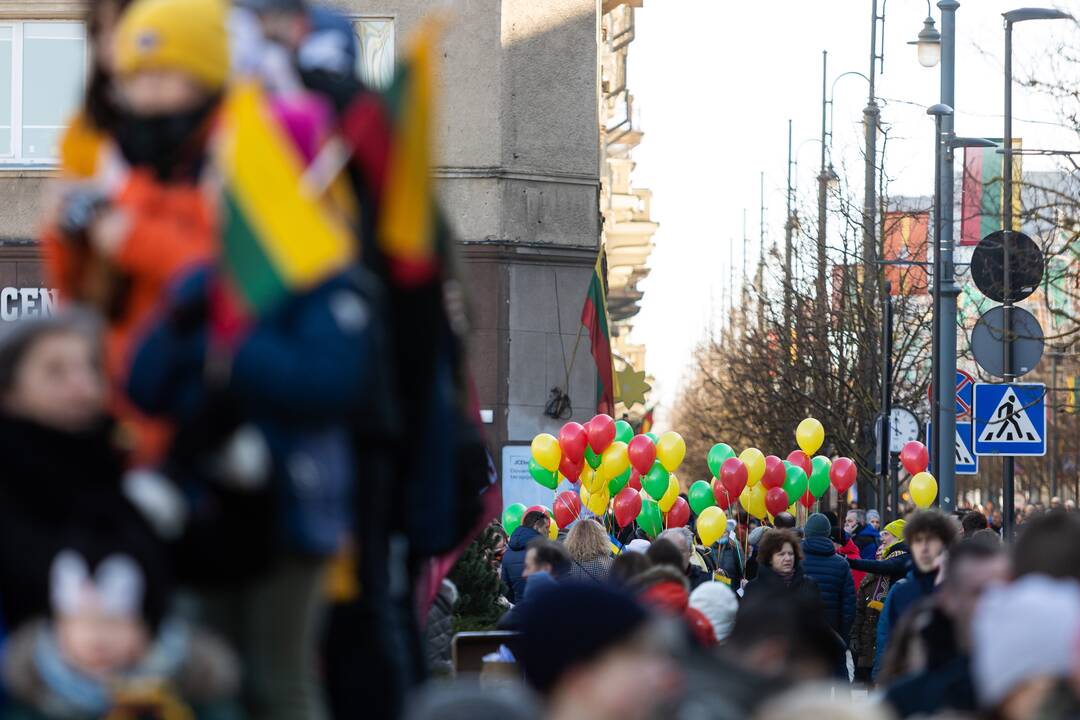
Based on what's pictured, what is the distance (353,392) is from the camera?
4.40m

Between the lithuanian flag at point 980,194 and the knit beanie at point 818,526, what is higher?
the lithuanian flag at point 980,194

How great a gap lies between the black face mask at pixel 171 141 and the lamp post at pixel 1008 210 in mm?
19013

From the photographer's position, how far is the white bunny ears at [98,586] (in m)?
4.25

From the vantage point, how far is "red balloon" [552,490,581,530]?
24484 mm

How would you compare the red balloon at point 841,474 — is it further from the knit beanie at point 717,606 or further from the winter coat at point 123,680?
the winter coat at point 123,680

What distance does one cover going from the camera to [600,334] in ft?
104

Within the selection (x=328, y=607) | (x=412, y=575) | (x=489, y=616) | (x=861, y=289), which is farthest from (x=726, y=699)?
(x=861, y=289)

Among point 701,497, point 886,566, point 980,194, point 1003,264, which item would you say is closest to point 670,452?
point 701,497

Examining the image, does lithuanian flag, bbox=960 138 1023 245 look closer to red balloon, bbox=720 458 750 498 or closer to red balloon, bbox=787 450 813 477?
red balloon, bbox=787 450 813 477

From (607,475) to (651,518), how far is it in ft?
3.92

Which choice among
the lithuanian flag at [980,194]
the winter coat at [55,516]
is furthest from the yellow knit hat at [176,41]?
the lithuanian flag at [980,194]

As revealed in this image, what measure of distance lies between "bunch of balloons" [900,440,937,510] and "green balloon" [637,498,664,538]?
2.91 m

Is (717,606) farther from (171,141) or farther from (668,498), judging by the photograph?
(668,498)

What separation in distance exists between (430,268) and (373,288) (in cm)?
29
